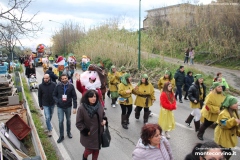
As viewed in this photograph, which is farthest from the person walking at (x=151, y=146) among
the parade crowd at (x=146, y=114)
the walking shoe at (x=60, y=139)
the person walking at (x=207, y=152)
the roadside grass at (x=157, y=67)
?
the roadside grass at (x=157, y=67)

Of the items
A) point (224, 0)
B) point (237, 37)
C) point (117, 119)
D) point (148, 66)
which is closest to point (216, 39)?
point (237, 37)

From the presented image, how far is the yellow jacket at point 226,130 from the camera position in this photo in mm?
4354

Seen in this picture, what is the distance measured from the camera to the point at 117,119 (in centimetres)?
811

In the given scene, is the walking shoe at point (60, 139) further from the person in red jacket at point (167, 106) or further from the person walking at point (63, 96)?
the person in red jacket at point (167, 106)

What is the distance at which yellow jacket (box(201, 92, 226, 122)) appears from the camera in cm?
549

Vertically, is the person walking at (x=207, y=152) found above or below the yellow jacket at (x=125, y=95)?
above

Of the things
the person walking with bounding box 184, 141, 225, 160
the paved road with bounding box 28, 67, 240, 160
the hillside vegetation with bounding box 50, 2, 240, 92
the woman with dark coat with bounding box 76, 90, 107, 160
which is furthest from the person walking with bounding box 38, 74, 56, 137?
the hillside vegetation with bounding box 50, 2, 240, 92

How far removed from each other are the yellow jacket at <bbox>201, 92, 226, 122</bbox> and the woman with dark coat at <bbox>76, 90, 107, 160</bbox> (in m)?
2.69

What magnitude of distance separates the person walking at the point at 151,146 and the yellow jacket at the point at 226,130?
180 centimetres

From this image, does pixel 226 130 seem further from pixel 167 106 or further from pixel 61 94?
pixel 61 94

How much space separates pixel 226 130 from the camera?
450 cm

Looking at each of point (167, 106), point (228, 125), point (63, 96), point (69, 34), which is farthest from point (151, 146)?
point (69, 34)

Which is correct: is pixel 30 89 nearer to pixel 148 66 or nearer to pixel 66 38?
pixel 148 66

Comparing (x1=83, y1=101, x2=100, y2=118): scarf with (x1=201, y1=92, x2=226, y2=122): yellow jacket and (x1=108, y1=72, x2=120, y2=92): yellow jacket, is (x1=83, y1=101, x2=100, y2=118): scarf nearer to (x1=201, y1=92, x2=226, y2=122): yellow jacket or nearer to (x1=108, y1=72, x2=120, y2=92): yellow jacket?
(x1=201, y1=92, x2=226, y2=122): yellow jacket
